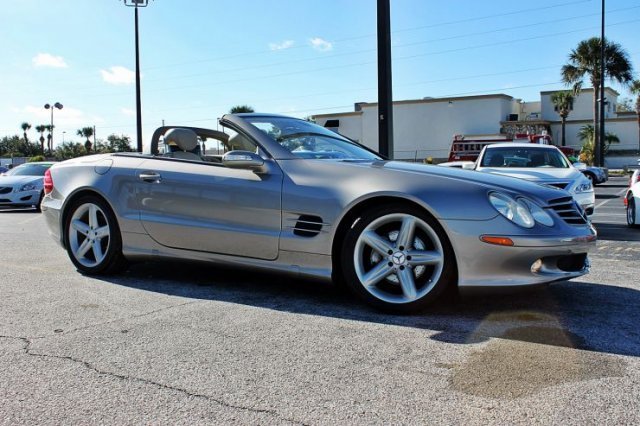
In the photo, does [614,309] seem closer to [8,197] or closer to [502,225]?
[502,225]

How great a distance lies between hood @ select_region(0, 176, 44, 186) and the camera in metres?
14.2

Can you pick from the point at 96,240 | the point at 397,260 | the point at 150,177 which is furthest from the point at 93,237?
the point at 397,260

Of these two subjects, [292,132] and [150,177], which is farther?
[150,177]

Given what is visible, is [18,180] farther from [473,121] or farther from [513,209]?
[473,121]

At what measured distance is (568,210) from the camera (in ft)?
12.6

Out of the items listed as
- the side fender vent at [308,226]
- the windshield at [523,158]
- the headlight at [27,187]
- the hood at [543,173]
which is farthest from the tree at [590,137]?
the side fender vent at [308,226]

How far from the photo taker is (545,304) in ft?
13.2

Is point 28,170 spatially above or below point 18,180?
above

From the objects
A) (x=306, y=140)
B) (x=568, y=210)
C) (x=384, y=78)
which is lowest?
(x=568, y=210)

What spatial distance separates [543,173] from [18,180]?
481 inches

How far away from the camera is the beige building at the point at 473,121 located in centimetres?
4816

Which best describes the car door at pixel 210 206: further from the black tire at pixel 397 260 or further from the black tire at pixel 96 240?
the black tire at pixel 397 260

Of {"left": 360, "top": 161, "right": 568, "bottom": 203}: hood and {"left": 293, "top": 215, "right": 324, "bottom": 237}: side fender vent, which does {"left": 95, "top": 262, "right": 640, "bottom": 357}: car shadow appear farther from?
{"left": 360, "top": 161, "right": 568, "bottom": 203}: hood

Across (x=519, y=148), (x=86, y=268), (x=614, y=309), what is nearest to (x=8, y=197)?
(x=86, y=268)
